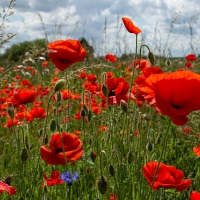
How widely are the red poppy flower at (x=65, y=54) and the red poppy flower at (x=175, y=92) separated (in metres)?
0.71

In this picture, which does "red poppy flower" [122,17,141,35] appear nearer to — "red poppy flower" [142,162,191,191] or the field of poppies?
the field of poppies

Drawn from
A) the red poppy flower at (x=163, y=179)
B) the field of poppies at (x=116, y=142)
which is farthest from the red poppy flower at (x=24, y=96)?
the red poppy flower at (x=163, y=179)

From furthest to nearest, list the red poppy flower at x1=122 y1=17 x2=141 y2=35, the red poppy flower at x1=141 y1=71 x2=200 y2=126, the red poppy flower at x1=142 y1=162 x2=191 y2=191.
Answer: the red poppy flower at x1=122 y1=17 x2=141 y2=35
the red poppy flower at x1=142 y1=162 x2=191 y2=191
the red poppy flower at x1=141 y1=71 x2=200 y2=126

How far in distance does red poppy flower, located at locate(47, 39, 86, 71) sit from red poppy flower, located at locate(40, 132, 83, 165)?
0.32 m

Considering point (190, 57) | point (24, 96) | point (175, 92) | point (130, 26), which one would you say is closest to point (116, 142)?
point (130, 26)

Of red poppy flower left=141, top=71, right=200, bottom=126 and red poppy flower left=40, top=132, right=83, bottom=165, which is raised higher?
red poppy flower left=141, top=71, right=200, bottom=126

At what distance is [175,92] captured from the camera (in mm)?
1017

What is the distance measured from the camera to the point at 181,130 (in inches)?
123

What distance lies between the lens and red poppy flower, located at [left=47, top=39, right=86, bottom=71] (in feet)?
5.49

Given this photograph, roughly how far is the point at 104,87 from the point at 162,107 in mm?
765

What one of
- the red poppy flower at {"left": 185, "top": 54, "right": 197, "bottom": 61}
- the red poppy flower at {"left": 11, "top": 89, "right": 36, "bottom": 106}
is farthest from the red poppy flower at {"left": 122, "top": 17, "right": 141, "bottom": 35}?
the red poppy flower at {"left": 185, "top": 54, "right": 197, "bottom": 61}

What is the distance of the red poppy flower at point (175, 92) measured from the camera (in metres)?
1.00

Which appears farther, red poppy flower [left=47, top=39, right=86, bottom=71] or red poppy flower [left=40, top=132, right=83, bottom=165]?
red poppy flower [left=47, top=39, right=86, bottom=71]

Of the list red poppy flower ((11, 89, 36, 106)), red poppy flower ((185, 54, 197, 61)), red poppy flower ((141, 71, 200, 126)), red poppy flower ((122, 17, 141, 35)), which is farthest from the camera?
red poppy flower ((185, 54, 197, 61))
